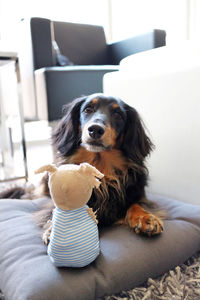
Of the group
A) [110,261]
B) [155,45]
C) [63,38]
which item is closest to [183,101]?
[110,261]

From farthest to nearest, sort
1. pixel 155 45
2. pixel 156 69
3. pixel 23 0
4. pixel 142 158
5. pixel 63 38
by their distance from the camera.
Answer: pixel 23 0, pixel 63 38, pixel 155 45, pixel 156 69, pixel 142 158

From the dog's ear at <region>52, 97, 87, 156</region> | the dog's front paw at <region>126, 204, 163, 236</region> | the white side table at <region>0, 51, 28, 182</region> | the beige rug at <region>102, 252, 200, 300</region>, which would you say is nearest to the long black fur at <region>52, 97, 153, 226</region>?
the dog's ear at <region>52, 97, 87, 156</region>

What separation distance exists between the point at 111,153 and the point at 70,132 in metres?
0.21

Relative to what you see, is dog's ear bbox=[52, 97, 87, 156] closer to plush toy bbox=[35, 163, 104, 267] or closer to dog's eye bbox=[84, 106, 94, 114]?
dog's eye bbox=[84, 106, 94, 114]

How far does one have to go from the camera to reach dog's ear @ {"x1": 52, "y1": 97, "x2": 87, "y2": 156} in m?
1.34

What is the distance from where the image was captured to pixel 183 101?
4.59ft

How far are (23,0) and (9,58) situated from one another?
7.65 ft

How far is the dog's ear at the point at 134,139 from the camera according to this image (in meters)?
1.34

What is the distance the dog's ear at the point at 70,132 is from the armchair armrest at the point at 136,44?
1805 mm

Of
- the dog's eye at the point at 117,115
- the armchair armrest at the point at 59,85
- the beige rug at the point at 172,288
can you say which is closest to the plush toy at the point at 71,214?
the beige rug at the point at 172,288

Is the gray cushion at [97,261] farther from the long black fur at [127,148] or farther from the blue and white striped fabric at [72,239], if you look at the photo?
the long black fur at [127,148]

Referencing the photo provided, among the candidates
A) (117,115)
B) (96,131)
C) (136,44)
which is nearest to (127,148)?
(117,115)

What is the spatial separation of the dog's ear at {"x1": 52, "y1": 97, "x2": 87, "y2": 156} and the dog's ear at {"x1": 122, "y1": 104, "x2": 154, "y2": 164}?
22 centimetres

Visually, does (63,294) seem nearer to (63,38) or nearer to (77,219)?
(77,219)
